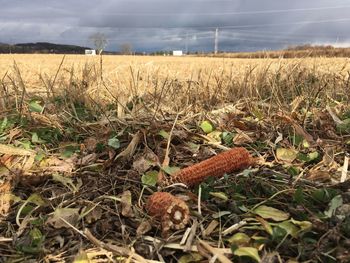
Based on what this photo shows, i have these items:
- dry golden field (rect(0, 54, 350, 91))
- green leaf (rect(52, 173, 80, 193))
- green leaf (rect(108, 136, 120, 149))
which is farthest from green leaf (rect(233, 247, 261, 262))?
dry golden field (rect(0, 54, 350, 91))

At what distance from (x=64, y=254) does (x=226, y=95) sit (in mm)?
2123

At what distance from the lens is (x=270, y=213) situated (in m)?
1.81

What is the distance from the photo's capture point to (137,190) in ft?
6.80

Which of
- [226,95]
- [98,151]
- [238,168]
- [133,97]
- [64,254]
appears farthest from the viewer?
[226,95]

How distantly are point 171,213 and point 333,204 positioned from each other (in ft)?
1.88

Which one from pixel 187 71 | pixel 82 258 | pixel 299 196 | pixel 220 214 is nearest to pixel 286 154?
pixel 299 196

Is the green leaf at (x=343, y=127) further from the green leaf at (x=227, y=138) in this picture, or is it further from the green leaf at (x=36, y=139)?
the green leaf at (x=36, y=139)

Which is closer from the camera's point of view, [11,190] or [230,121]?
[11,190]

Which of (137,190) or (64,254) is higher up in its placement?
(137,190)

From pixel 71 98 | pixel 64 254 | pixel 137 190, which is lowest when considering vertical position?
pixel 64 254

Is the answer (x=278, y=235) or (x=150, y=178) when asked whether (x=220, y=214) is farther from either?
(x=150, y=178)

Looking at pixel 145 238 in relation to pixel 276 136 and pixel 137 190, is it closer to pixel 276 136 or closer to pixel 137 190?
pixel 137 190

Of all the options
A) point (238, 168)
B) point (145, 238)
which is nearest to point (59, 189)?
point (145, 238)

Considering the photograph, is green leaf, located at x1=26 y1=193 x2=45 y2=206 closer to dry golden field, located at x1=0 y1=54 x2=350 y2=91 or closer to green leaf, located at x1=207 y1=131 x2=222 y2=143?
green leaf, located at x1=207 y1=131 x2=222 y2=143
